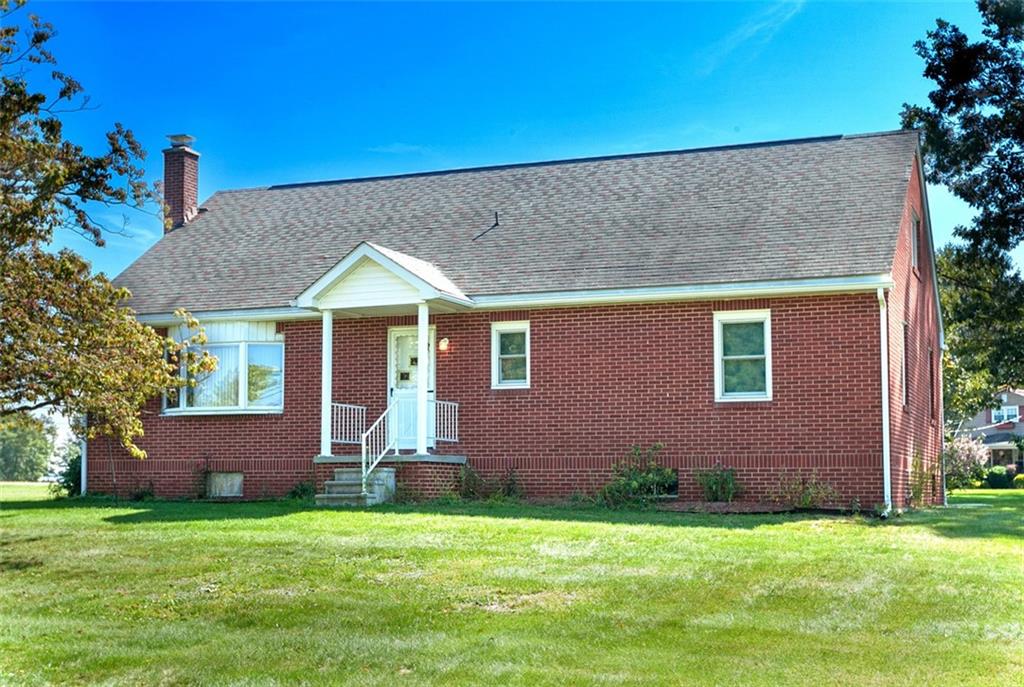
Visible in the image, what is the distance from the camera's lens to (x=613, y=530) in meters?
14.6

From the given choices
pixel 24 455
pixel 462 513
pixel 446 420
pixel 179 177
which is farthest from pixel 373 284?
pixel 24 455

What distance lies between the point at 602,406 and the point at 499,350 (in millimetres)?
2248

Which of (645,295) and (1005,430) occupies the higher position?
(645,295)

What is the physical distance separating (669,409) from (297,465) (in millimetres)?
7115

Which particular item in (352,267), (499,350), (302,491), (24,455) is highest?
(352,267)

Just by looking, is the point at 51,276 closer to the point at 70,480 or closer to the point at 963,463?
the point at 70,480

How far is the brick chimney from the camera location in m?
27.5

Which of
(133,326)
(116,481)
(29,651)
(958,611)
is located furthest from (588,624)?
(116,481)

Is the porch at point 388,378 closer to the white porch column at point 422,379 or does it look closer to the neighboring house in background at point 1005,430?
the white porch column at point 422,379

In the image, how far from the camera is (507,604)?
1045 cm

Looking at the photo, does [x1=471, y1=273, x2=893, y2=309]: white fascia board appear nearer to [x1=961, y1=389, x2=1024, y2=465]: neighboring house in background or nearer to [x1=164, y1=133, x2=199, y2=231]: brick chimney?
[x1=164, y1=133, x2=199, y2=231]: brick chimney

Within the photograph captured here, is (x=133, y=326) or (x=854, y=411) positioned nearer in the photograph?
(x=133, y=326)

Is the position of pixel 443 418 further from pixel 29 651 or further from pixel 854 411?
pixel 29 651

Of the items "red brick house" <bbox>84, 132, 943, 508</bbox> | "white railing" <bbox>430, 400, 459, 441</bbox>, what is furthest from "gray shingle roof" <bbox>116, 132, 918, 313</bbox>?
"white railing" <bbox>430, 400, 459, 441</bbox>
